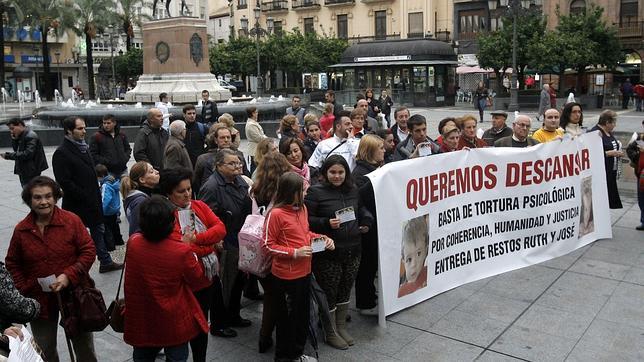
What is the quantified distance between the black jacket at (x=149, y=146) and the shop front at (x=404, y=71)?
112ft

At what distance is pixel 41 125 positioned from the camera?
22516 mm

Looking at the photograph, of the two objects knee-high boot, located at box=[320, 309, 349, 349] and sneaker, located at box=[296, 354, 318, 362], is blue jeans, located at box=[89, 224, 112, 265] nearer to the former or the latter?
knee-high boot, located at box=[320, 309, 349, 349]

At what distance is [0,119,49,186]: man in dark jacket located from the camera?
845 cm

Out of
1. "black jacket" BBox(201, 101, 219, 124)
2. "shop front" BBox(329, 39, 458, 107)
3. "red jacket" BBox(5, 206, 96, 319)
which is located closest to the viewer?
"red jacket" BBox(5, 206, 96, 319)

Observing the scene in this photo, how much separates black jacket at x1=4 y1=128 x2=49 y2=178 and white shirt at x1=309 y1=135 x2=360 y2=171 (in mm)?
3988

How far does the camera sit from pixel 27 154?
8453mm

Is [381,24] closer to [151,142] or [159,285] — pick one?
[151,142]

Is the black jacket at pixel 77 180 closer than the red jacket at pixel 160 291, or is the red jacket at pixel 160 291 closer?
the red jacket at pixel 160 291

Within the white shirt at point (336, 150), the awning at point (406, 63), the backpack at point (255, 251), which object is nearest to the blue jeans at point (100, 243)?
the white shirt at point (336, 150)

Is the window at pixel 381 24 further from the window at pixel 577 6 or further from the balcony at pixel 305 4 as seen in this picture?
the window at pixel 577 6

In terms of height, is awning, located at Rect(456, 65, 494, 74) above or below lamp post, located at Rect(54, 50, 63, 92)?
below

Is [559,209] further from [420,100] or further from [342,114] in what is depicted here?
[420,100]

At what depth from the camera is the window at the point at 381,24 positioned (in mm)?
58031

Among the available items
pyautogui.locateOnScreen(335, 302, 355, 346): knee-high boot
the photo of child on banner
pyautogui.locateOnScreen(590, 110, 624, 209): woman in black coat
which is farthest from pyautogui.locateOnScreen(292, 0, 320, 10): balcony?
pyautogui.locateOnScreen(335, 302, 355, 346): knee-high boot
